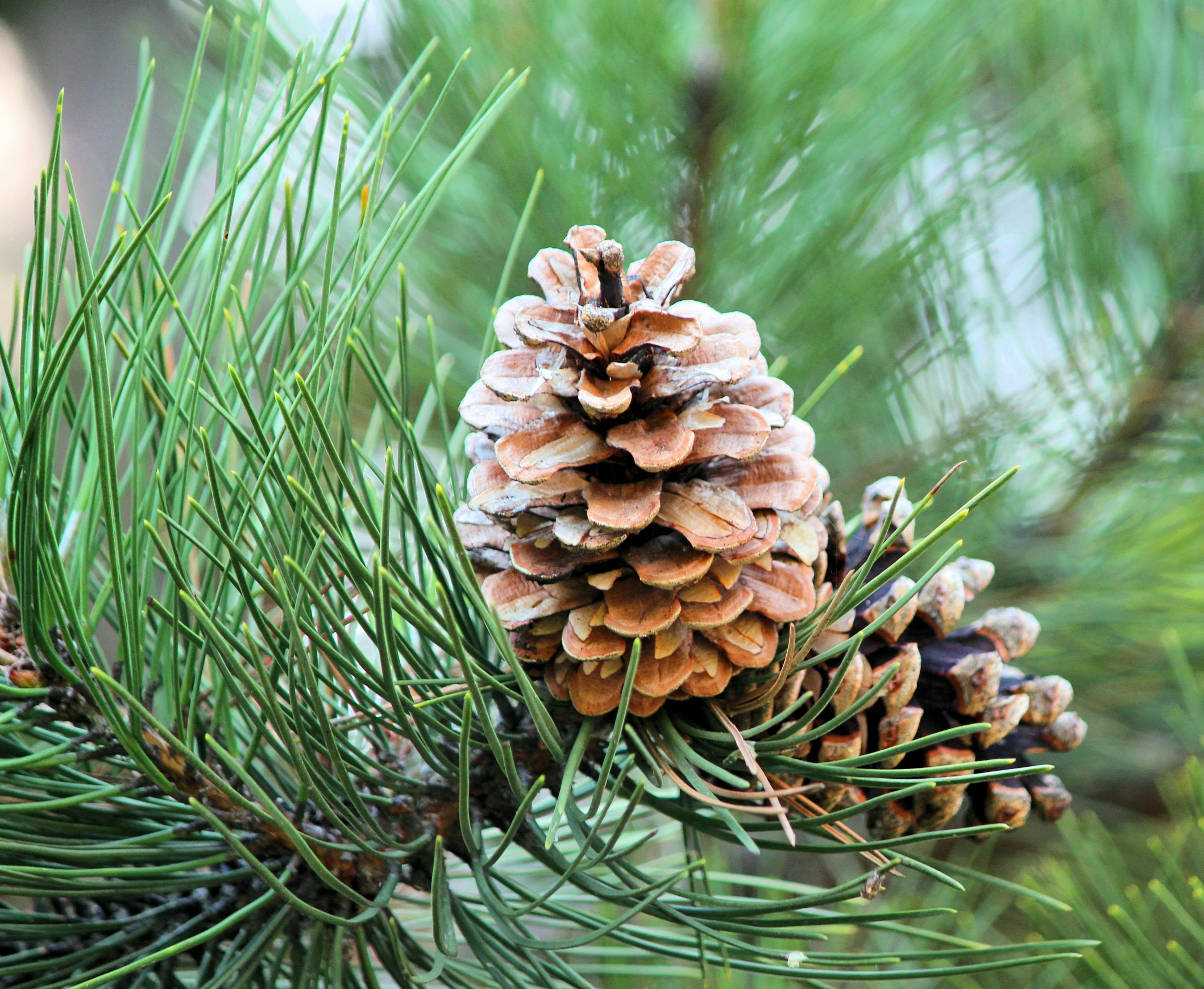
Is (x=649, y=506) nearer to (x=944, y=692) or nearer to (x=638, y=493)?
(x=638, y=493)

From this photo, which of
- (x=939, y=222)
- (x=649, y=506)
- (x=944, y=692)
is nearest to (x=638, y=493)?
(x=649, y=506)

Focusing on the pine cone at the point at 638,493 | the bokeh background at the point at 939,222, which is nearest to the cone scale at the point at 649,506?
the pine cone at the point at 638,493

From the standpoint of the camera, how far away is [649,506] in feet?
0.80

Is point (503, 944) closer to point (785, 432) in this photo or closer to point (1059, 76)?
point (785, 432)

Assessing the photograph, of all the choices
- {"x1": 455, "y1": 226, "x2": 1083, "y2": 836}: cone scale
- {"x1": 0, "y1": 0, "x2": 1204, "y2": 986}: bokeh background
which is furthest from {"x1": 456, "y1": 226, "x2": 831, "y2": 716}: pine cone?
{"x1": 0, "y1": 0, "x2": 1204, "y2": 986}: bokeh background

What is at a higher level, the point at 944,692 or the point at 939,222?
the point at 939,222

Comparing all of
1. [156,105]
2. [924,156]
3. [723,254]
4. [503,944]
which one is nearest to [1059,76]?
[924,156]

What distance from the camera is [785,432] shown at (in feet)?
0.90

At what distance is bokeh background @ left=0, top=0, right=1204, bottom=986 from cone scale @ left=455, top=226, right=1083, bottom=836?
0.93 ft

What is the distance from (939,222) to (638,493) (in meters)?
0.41

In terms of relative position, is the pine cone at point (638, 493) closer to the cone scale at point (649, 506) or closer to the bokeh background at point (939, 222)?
the cone scale at point (649, 506)

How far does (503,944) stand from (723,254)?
0.39 meters

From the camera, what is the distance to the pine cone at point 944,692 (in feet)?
0.93

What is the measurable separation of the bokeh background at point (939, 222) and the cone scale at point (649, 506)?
11.2 inches
